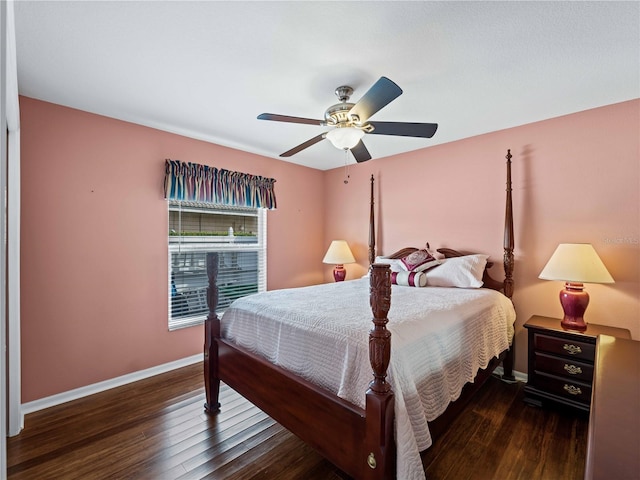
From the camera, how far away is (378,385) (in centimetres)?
138

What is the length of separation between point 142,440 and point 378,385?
179 cm

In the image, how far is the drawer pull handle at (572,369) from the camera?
233 cm

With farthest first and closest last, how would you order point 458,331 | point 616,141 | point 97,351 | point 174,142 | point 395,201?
1. point 395,201
2. point 174,142
3. point 97,351
4. point 616,141
5. point 458,331

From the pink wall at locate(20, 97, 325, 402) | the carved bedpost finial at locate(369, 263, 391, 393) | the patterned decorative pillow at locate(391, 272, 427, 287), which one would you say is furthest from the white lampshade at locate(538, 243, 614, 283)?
the pink wall at locate(20, 97, 325, 402)

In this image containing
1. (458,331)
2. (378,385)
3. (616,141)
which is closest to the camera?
(378,385)

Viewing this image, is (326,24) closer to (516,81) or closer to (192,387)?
(516,81)

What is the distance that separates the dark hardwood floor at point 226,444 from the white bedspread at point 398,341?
48 cm

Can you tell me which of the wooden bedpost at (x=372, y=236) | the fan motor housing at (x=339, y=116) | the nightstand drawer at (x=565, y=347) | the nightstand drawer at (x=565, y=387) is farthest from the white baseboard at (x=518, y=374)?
the fan motor housing at (x=339, y=116)

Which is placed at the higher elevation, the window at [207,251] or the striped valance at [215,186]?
the striped valance at [215,186]

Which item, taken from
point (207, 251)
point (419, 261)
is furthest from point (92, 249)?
point (419, 261)

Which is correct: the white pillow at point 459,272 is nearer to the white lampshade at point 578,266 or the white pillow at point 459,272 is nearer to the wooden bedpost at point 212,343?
the white lampshade at point 578,266

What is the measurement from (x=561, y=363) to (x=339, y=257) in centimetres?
257

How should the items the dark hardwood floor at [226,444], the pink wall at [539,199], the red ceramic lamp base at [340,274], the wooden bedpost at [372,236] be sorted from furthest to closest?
the red ceramic lamp base at [340,274]
the wooden bedpost at [372,236]
the pink wall at [539,199]
the dark hardwood floor at [226,444]

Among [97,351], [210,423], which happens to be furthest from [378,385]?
[97,351]
